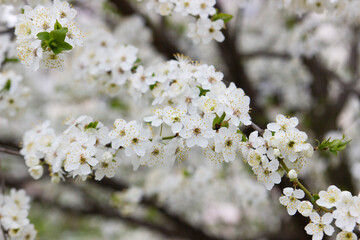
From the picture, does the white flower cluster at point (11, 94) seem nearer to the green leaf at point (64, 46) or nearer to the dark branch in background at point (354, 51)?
the green leaf at point (64, 46)

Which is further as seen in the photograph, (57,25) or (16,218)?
(16,218)

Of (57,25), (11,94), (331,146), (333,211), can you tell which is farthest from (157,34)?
(333,211)

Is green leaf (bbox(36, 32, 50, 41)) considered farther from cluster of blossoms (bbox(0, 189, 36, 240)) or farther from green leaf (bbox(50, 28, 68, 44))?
cluster of blossoms (bbox(0, 189, 36, 240))

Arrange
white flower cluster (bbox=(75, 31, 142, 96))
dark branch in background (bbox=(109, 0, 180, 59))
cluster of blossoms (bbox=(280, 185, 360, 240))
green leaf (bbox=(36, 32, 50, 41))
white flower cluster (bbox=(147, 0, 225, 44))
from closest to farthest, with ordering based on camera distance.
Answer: cluster of blossoms (bbox=(280, 185, 360, 240)), green leaf (bbox=(36, 32, 50, 41)), white flower cluster (bbox=(147, 0, 225, 44)), white flower cluster (bbox=(75, 31, 142, 96)), dark branch in background (bbox=(109, 0, 180, 59))

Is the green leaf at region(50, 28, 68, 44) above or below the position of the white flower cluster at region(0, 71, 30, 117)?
above

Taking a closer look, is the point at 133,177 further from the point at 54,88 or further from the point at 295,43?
the point at 295,43

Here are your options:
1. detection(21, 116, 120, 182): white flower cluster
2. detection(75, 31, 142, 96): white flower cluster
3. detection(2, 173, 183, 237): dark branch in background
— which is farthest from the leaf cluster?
detection(2, 173, 183, 237): dark branch in background

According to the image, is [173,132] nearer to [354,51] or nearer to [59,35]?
[59,35]
